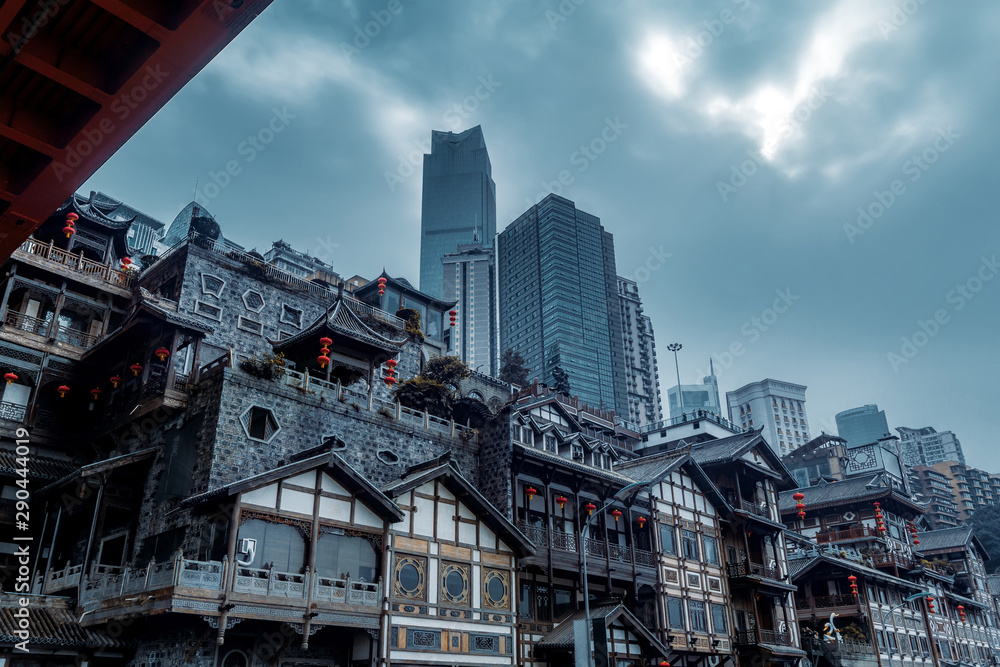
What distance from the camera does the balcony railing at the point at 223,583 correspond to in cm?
2389

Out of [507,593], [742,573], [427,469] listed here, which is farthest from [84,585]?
[742,573]

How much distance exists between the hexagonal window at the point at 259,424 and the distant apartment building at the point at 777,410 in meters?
163

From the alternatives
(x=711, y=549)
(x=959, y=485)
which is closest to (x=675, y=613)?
(x=711, y=549)

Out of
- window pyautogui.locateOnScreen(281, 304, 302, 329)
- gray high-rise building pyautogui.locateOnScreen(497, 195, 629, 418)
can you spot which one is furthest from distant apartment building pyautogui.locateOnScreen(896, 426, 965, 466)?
window pyautogui.locateOnScreen(281, 304, 302, 329)

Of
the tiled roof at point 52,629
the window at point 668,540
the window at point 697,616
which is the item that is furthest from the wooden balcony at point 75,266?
the window at point 697,616

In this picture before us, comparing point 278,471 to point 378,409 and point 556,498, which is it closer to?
point 378,409

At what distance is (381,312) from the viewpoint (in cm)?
5309

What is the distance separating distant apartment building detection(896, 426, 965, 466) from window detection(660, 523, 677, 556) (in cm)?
14942

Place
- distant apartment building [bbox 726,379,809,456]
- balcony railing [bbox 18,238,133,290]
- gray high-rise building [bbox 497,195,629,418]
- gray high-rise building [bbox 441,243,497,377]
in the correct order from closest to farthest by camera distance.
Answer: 1. balcony railing [bbox 18,238,133,290]
2. gray high-rise building [bbox 497,195,629,418]
3. gray high-rise building [bbox 441,243,497,377]
4. distant apartment building [bbox 726,379,809,456]

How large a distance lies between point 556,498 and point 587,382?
93.3m

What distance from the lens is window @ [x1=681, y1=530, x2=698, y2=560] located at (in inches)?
1714

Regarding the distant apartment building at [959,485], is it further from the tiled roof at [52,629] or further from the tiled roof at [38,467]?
the tiled roof at [52,629]

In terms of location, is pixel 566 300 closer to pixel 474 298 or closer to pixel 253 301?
pixel 474 298

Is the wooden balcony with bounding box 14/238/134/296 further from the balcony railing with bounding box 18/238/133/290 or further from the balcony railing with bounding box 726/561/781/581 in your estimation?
the balcony railing with bounding box 726/561/781/581
